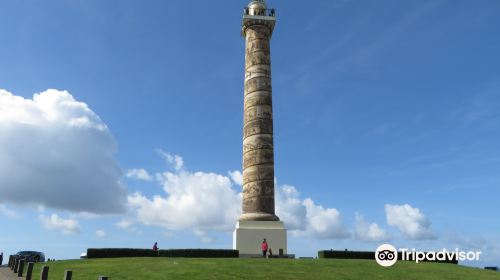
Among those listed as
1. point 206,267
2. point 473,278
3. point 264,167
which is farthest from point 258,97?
point 473,278

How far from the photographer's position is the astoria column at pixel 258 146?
29.8 meters

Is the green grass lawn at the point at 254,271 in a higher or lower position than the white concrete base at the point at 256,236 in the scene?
lower

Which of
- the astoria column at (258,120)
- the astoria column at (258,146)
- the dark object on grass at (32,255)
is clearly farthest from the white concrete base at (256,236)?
the dark object on grass at (32,255)

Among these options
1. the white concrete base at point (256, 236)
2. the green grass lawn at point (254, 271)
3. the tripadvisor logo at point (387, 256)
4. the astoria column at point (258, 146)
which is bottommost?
the green grass lawn at point (254, 271)

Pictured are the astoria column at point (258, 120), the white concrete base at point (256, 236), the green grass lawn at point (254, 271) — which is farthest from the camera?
the astoria column at point (258, 120)

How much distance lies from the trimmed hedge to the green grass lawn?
5.40m

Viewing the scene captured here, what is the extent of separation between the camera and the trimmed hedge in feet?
92.2

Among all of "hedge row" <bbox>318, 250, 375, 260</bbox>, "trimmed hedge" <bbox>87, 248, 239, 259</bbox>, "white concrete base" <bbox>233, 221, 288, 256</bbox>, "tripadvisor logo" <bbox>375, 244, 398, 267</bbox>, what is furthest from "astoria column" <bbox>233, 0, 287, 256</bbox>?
"tripadvisor logo" <bbox>375, 244, 398, 267</bbox>

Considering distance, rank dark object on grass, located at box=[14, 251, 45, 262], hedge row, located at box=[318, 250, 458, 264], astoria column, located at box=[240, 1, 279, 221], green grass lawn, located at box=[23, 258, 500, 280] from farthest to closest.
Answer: astoria column, located at box=[240, 1, 279, 221] < hedge row, located at box=[318, 250, 458, 264] < dark object on grass, located at box=[14, 251, 45, 262] < green grass lawn, located at box=[23, 258, 500, 280]

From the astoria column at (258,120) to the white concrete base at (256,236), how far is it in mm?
430

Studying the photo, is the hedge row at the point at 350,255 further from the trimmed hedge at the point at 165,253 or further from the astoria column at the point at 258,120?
the trimmed hedge at the point at 165,253

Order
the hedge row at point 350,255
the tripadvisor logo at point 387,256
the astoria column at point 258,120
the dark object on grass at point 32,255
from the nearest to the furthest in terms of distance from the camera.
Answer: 1. the tripadvisor logo at point 387,256
2. the dark object on grass at point 32,255
3. the hedge row at point 350,255
4. the astoria column at point 258,120

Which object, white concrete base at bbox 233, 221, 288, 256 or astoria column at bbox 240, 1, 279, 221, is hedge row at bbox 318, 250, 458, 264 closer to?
white concrete base at bbox 233, 221, 288, 256

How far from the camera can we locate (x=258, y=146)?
31.3 m
